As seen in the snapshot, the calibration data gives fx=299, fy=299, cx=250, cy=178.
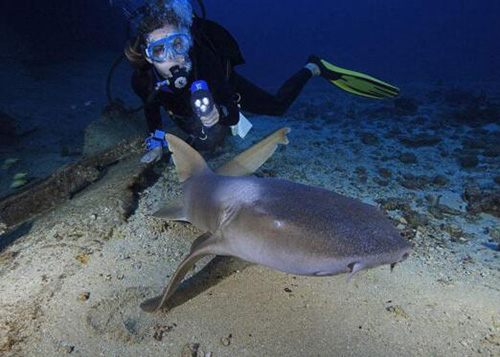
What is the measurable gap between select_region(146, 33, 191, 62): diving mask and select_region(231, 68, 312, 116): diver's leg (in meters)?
2.23

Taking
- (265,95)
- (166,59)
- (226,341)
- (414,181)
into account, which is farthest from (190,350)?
(265,95)

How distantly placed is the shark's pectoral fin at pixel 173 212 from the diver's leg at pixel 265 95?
406 cm

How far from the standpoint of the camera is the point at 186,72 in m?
4.81

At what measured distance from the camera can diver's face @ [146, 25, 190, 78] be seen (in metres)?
4.59

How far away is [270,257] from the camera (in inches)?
75.9

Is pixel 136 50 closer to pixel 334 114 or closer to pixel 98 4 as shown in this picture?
pixel 334 114

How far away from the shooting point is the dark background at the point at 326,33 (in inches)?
680

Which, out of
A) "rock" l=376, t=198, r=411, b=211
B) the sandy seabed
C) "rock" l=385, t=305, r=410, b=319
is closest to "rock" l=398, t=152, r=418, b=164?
the sandy seabed

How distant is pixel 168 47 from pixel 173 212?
267 cm

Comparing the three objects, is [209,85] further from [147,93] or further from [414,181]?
[414,181]

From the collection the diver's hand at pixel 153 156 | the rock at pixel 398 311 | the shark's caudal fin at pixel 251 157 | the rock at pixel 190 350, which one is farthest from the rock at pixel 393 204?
the diver's hand at pixel 153 156

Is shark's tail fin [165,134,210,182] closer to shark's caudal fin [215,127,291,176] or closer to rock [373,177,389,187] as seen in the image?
shark's caudal fin [215,127,291,176]

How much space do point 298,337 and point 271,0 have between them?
544 ft

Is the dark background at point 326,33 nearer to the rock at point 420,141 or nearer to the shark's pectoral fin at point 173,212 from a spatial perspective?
the shark's pectoral fin at point 173,212
